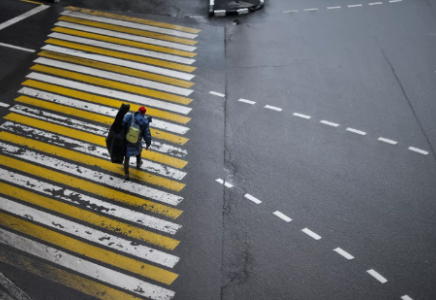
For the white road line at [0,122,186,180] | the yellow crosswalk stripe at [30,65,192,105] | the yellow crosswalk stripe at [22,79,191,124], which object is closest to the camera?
the white road line at [0,122,186,180]

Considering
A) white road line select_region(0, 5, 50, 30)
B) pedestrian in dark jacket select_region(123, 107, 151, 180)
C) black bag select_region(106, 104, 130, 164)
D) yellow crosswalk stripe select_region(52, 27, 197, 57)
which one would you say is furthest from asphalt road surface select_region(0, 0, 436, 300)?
pedestrian in dark jacket select_region(123, 107, 151, 180)

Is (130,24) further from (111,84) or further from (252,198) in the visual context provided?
(252,198)

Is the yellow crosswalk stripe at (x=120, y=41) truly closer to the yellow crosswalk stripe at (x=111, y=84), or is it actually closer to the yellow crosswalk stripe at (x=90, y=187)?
the yellow crosswalk stripe at (x=111, y=84)

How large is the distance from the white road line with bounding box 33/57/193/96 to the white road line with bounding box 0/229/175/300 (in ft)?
20.8

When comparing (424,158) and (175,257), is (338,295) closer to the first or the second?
(175,257)

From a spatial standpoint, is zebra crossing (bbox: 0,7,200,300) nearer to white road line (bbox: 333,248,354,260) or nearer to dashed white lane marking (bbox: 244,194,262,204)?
dashed white lane marking (bbox: 244,194,262,204)

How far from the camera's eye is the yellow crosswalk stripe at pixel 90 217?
10.2 metres

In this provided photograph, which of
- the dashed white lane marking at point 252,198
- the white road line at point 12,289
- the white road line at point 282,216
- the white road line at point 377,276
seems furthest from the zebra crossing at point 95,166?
the white road line at point 377,276

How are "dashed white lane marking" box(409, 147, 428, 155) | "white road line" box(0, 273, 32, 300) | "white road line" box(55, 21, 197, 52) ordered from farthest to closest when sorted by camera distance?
"white road line" box(55, 21, 197, 52) < "dashed white lane marking" box(409, 147, 428, 155) < "white road line" box(0, 273, 32, 300)

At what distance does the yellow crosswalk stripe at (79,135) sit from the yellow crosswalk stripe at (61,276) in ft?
12.1

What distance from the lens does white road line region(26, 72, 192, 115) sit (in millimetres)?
14172

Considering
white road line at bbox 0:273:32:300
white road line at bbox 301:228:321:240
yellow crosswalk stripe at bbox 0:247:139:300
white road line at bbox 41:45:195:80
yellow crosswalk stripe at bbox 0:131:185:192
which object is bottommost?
white road line at bbox 0:273:32:300

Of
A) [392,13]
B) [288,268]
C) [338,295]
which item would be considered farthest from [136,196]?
[392,13]

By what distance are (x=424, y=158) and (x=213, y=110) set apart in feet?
18.3
